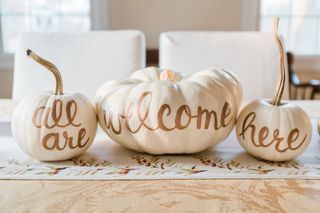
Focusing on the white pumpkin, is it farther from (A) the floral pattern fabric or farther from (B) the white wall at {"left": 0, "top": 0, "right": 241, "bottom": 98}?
(B) the white wall at {"left": 0, "top": 0, "right": 241, "bottom": 98}

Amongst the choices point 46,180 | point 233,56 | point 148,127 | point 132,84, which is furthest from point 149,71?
point 233,56

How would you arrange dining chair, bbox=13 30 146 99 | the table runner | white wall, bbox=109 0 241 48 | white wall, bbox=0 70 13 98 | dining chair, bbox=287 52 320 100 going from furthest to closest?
white wall, bbox=0 70 13 98 < white wall, bbox=109 0 241 48 < dining chair, bbox=287 52 320 100 < dining chair, bbox=13 30 146 99 < the table runner

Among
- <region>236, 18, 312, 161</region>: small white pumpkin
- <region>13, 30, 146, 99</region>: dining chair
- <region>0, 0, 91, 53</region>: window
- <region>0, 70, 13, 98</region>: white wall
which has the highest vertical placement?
<region>0, 0, 91, 53</region>: window

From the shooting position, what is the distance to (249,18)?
2.63 m

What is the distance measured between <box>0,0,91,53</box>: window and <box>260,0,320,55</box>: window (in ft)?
4.39

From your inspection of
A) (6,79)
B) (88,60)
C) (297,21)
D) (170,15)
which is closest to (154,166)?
(88,60)

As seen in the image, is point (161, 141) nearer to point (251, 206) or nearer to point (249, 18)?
point (251, 206)

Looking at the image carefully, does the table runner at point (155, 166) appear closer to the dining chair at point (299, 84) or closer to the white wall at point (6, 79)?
the dining chair at point (299, 84)

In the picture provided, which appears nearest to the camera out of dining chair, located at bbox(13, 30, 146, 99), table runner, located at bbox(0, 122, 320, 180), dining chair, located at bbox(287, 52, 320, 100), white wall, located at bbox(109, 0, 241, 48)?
table runner, located at bbox(0, 122, 320, 180)

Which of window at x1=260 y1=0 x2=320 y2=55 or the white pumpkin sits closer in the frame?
the white pumpkin

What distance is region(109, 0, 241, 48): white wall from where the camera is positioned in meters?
2.58

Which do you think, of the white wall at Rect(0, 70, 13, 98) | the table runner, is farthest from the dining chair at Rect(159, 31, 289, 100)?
the white wall at Rect(0, 70, 13, 98)

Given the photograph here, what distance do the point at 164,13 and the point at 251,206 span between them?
2.22 meters

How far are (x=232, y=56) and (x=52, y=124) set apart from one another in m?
1.01
